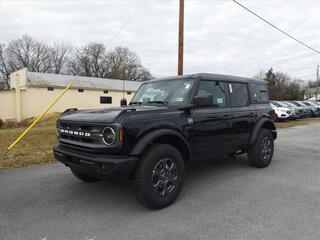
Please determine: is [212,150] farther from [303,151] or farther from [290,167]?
[303,151]

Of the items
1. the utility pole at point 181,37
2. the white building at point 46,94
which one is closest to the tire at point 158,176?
the utility pole at point 181,37

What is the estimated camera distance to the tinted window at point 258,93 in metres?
6.39

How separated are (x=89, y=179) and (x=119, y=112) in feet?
6.21

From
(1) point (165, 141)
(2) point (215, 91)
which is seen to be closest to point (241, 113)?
(2) point (215, 91)

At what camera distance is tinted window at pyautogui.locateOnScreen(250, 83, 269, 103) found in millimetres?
6387

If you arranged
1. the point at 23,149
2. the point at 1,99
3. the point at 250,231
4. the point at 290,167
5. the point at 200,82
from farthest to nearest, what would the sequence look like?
the point at 1,99
the point at 23,149
the point at 290,167
the point at 200,82
the point at 250,231

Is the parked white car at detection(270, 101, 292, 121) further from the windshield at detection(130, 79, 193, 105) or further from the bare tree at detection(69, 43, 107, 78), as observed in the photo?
the bare tree at detection(69, 43, 107, 78)

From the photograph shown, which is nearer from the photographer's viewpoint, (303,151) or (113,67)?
(303,151)

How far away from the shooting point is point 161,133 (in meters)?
4.14

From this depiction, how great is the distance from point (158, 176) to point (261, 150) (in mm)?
3064

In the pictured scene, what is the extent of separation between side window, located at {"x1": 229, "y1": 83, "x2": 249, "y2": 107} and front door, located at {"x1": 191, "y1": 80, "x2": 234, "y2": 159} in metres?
0.22

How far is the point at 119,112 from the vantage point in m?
3.98

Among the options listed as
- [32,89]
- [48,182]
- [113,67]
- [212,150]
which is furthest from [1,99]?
[113,67]

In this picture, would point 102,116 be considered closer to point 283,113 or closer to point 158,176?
point 158,176
